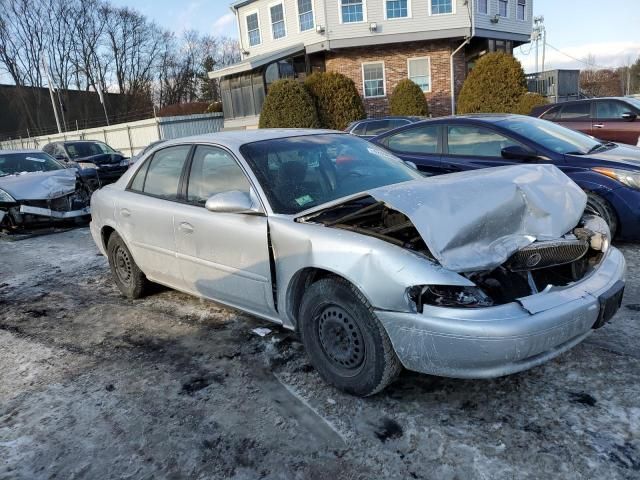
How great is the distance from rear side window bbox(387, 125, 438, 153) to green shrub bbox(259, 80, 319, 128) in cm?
1268

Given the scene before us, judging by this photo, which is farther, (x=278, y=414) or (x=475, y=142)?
(x=475, y=142)

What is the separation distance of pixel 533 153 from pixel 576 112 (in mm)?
5912

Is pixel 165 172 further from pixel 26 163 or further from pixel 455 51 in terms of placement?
pixel 455 51

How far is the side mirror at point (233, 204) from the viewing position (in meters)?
3.27

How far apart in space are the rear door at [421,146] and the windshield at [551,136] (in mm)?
863

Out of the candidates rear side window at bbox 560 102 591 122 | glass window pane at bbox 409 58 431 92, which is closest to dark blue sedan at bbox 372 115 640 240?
rear side window at bbox 560 102 591 122

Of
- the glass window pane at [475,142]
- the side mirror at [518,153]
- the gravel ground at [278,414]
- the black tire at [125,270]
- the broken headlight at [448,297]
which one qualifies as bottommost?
the gravel ground at [278,414]

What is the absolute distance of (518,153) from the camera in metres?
5.53

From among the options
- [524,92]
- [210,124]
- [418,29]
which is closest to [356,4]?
[418,29]

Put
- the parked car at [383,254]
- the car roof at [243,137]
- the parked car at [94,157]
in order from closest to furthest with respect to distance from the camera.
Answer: the parked car at [383,254] < the car roof at [243,137] < the parked car at [94,157]

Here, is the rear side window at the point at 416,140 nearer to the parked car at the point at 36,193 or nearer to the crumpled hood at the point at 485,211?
the crumpled hood at the point at 485,211

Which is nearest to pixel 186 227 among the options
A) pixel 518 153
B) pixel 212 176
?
pixel 212 176

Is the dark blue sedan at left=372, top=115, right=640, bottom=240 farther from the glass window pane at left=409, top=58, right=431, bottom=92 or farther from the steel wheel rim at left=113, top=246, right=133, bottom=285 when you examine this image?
the glass window pane at left=409, top=58, right=431, bottom=92

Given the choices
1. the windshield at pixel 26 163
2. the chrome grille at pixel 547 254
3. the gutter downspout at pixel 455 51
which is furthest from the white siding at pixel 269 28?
the chrome grille at pixel 547 254
